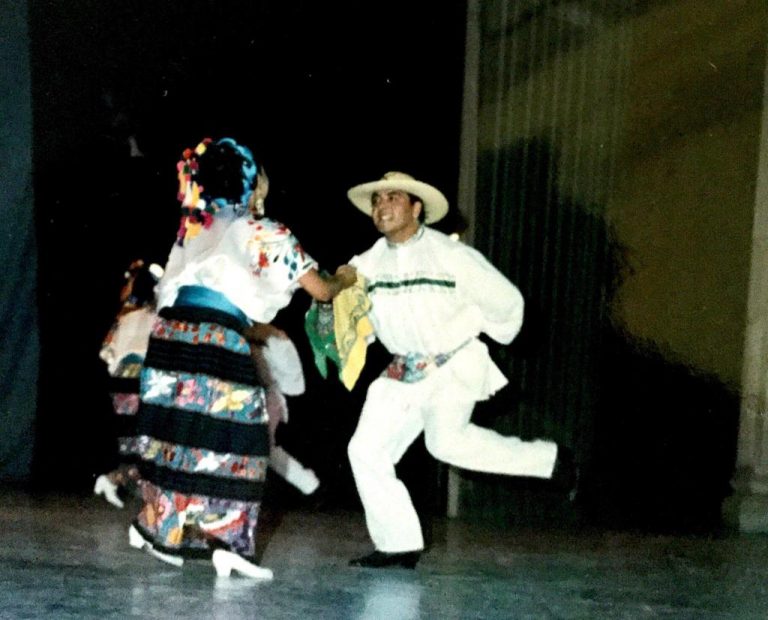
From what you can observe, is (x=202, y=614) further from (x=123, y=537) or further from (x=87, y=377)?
(x=87, y=377)

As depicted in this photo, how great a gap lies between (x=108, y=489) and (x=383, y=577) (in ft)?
6.74

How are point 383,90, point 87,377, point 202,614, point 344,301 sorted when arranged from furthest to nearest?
1. point 87,377
2. point 383,90
3. point 344,301
4. point 202,614

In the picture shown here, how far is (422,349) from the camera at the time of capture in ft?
14.7

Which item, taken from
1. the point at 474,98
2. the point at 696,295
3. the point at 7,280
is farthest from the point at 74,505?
the point at 696,295

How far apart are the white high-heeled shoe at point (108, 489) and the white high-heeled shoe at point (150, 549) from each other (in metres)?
1.24

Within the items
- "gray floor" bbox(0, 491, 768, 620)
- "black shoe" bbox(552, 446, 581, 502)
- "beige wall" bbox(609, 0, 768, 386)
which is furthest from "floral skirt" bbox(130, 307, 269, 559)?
"beige wall" bbox(609, 0, 768, 386)

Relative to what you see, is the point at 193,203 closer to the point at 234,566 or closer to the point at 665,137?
the point at 234,566

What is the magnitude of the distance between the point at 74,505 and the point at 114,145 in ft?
6.09

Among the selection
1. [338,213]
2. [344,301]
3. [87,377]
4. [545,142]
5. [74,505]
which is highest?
[545,142]

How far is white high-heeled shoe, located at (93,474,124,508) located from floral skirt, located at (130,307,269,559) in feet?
5.32

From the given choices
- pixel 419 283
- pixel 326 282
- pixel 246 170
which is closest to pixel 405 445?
pixel 419 283

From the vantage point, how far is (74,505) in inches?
227

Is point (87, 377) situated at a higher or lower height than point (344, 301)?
lower

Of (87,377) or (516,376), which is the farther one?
(87,377)
